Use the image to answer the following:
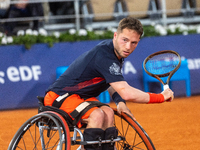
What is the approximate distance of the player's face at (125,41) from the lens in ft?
8.04

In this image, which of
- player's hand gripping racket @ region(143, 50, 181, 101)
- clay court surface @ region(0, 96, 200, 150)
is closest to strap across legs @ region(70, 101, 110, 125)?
player's hand gripping racket @ region(143, 50, 181, 101)

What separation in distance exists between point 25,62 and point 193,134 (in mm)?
3675

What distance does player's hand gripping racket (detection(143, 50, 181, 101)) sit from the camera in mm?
2922

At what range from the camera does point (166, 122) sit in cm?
473

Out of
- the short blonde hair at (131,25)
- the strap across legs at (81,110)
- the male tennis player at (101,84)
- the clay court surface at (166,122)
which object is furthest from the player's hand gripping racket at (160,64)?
the clay court surface at (166,122)

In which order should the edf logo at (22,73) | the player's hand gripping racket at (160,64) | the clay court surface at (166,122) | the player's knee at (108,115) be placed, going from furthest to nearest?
the edf logo at (22,73) < the clay court surface at (166,122) < the player's hand gripping racket at (160,64) < the player's knee at (108,115)

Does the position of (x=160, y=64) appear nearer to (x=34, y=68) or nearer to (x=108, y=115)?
(x=108, y=115)

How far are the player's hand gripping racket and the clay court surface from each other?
3.34ft

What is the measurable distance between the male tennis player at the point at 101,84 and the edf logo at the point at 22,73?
376cm

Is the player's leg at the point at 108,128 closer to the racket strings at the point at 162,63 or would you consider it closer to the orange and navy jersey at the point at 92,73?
the orange and navy jersey at the point at 92,73

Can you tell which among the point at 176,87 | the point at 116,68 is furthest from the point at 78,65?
the point at 176,87

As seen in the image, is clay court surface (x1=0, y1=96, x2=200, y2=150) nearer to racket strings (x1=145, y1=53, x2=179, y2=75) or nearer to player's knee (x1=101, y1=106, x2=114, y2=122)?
racket strings (x1=145, y1=53, x2=179, y2=75)

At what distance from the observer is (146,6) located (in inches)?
352

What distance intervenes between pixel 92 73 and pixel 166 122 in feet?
8.56
